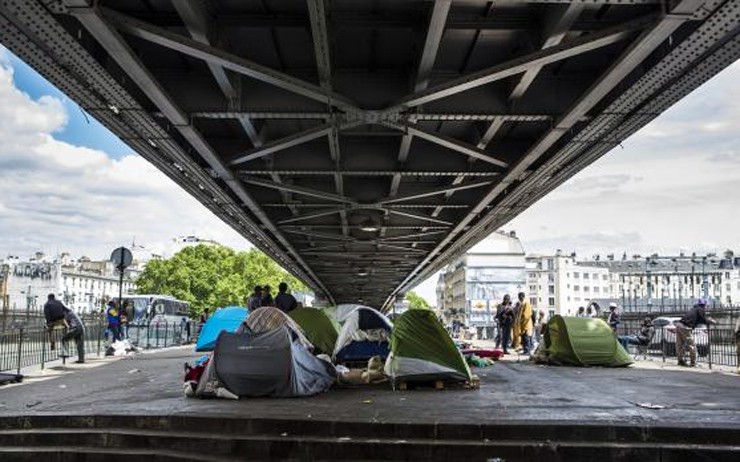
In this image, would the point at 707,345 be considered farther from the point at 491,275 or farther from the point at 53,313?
the point at 491,275

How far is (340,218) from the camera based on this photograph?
80.3ft

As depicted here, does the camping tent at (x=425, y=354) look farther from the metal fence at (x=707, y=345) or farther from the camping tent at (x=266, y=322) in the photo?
the metal fence at (x=707, y=345)

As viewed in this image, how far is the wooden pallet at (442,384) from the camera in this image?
11.4 metres

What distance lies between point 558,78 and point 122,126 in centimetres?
792

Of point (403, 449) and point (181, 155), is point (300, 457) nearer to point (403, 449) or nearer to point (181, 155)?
point (403, 449)

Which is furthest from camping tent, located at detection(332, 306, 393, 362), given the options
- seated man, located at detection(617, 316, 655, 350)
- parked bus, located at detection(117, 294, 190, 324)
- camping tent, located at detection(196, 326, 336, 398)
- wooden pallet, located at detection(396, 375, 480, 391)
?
parked bus, located at detection(117, 294, 190, 324)

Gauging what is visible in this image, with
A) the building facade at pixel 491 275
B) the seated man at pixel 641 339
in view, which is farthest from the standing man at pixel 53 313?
the building facade at pixel 491 275

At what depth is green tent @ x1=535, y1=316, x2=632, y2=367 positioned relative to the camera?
16.5 meters

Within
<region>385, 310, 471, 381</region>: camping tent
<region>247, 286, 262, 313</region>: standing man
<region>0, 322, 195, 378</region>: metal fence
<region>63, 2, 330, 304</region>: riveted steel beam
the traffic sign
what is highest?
<region>63, 2, 330, 304</region>: riveted steel beam

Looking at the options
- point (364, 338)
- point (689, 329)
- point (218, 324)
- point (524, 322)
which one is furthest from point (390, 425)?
point (218, 324)

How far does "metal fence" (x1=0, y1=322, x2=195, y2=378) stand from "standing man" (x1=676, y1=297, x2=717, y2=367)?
16084 millimetres

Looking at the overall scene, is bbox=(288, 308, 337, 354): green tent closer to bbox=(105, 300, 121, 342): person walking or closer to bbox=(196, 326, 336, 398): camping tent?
bbox=(105, 300, 121, 342): person walking

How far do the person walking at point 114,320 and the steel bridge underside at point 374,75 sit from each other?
628 cm

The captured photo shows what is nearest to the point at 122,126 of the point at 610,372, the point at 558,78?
the point at 558,78
